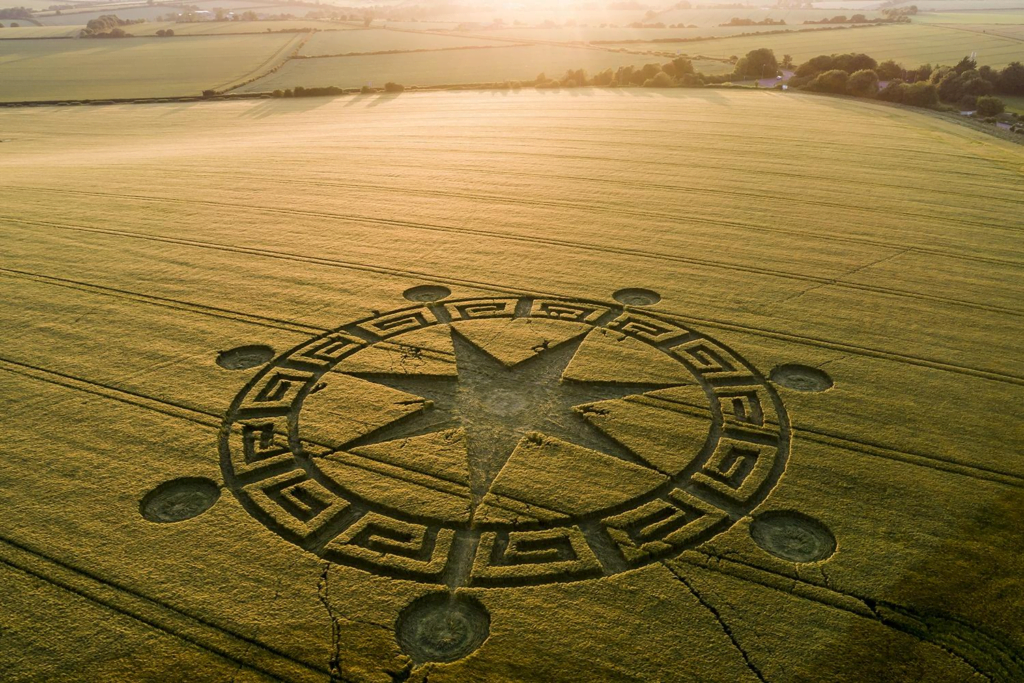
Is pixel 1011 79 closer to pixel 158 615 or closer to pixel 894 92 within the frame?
pixel 894 92

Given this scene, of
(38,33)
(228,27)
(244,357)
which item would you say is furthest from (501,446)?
(38,33)

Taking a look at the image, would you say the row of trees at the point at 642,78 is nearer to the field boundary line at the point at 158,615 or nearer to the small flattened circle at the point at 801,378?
the small flattened circle at the point at 801,378

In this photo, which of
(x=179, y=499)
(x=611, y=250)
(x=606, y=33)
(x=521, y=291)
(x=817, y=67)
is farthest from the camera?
(x=606, y=33)

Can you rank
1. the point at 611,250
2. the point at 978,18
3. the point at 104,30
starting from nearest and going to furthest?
1. the point at 611,250
2. the point at 104,30
3. the point at 978,18

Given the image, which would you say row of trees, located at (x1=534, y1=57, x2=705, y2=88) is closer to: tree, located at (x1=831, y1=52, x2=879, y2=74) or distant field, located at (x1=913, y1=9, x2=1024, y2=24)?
tree, located at (x1=831, y1=52, x2=879, y2=74)

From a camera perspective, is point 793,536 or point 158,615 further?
point 793,536

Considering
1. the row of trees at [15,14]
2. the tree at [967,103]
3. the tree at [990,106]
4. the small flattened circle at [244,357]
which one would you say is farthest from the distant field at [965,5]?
the row of trees at [15,14]
